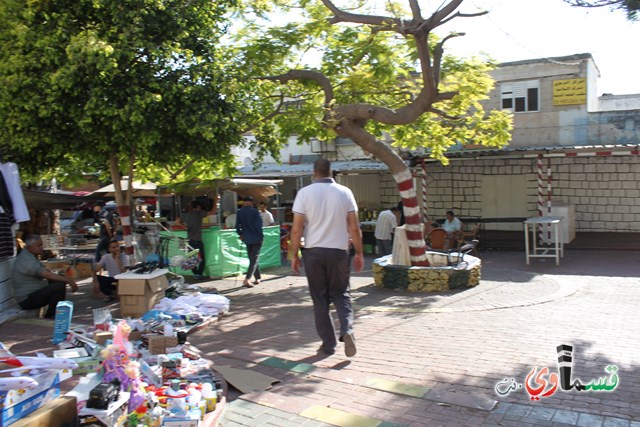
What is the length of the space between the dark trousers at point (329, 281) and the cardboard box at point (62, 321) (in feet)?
9.43

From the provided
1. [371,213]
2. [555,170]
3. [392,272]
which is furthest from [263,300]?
[555,170]

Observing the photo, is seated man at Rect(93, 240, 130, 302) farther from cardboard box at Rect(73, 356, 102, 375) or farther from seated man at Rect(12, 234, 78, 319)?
cardboard box at Rect(73, 356, 102, 375)

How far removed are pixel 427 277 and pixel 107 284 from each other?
18.4 feet

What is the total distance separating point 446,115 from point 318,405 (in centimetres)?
829

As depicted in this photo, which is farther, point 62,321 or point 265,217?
point 265,217

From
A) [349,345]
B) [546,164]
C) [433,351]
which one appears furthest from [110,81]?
[546,164]

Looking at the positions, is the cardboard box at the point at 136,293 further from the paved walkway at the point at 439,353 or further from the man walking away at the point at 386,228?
the man walking away at the point at 386,228

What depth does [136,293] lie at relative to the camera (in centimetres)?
780

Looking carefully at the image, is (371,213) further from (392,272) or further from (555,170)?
(392,272)

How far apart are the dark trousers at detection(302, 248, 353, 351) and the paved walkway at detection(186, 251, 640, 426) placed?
458 millimetres

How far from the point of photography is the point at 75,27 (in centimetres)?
829

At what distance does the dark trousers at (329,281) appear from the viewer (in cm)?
563

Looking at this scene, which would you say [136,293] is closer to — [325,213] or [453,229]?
[325,213]

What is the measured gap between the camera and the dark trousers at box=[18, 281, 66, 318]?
7.88 m
